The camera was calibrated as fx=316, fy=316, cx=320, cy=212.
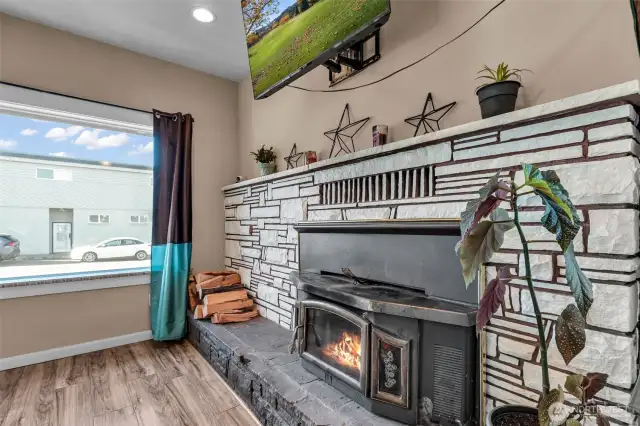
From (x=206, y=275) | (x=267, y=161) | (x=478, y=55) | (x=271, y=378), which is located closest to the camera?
(x=478, y=55)

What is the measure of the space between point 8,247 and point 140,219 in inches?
38.1

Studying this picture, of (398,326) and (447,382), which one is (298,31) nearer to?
(398,326)

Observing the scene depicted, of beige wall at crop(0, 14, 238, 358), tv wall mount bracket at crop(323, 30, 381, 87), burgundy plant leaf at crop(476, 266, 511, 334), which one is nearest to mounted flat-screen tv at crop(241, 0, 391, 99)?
tv wall mount bracket at crop(323, 30, 381, 87)

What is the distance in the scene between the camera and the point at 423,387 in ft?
4.10

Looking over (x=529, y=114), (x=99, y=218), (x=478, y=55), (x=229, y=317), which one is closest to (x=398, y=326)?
(x=529, y=114)

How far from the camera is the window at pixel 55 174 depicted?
2730 millimetres

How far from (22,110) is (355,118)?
272 cm

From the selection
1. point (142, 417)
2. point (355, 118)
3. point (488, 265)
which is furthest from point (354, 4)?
point (142, 417)

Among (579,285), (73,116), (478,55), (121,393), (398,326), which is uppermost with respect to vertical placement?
(73,116)

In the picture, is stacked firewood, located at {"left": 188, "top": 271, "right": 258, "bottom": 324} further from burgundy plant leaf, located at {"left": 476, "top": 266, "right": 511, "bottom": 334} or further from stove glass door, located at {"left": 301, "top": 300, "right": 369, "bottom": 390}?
burgundy plant leaf, located at {"left": 476, "top": 266, "right": 511, "bottom": 334}

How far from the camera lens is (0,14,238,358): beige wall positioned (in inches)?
99.3

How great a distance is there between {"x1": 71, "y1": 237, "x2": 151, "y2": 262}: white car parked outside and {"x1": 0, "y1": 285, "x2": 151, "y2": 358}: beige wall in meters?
0.32

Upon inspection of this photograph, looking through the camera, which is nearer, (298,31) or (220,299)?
(298,31)

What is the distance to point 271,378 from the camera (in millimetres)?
1690
